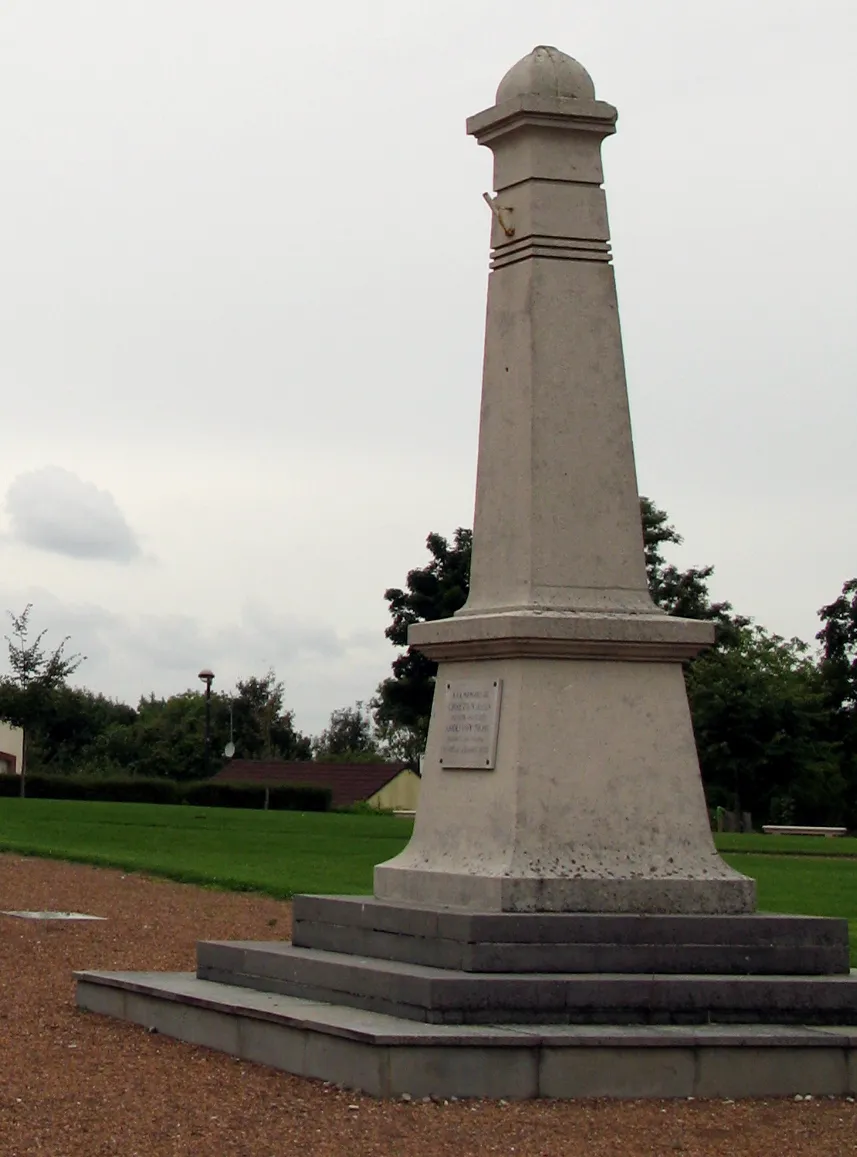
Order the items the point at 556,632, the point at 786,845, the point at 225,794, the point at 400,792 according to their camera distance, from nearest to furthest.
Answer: the point at 556,632, the point at 786,845, the point at 225,794, the point at 400,792

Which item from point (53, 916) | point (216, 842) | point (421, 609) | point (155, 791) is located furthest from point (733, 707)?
point (53, 916)

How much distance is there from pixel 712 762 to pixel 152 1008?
143 ft

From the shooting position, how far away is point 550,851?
9.27 metres

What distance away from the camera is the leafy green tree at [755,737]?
51.7m

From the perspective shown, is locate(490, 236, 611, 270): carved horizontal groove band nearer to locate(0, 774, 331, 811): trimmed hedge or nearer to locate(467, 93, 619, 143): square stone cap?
locate(467, 93, 619, 143): square stone cap

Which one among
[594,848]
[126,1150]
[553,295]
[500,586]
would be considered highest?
[553,295]

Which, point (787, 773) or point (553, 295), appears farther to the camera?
point (787, 773)

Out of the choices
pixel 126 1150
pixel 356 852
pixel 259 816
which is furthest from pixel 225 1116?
pixel 259 816

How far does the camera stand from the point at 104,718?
80.6 metres

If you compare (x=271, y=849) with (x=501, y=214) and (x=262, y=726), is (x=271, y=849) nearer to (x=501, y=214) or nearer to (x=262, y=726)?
(x=501, y=214)

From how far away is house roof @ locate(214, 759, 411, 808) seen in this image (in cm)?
5994

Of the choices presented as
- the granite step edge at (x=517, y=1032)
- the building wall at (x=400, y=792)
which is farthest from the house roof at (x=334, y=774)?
the granite step edge at (x=517, y=1032)

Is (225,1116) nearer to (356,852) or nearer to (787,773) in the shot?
(356,852)

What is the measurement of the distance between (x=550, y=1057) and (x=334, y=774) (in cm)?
5432
